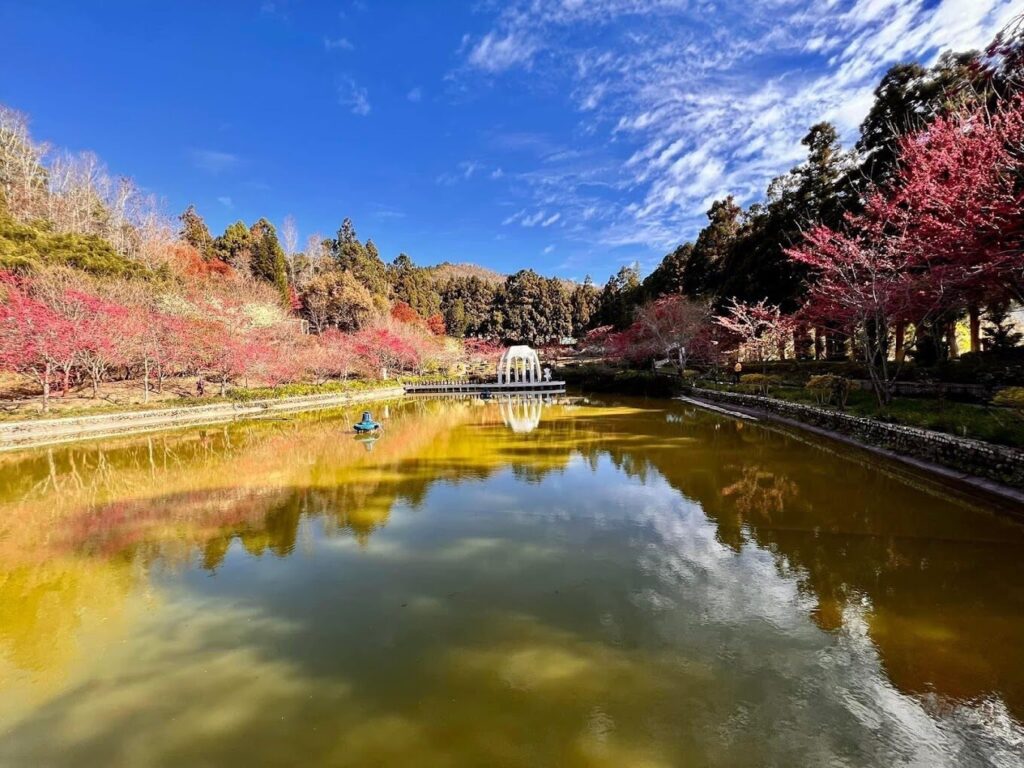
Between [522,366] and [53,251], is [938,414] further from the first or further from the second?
[53,251]

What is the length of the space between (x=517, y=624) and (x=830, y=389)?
42.9 feet

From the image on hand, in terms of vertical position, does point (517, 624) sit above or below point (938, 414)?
below

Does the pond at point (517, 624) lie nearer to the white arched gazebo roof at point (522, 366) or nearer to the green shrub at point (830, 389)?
the green shrub at point (830, 389)

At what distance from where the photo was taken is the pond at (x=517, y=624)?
2.55 metres

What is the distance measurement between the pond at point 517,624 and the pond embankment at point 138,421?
22.9 feet

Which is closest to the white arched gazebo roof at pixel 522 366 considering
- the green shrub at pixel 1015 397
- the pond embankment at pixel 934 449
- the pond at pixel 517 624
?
the pond embankment at pixel 934 449

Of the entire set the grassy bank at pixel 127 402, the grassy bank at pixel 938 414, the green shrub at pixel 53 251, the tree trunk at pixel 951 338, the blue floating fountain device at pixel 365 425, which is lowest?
the blue floating fountain device at pixel 365 425

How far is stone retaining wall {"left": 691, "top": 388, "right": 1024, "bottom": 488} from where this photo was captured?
20.9ft

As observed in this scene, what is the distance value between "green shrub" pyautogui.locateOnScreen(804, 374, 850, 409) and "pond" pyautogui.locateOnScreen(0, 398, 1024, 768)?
15.1 feet

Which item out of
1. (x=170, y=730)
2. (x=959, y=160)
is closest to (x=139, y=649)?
(x=170, y=730)

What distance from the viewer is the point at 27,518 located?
664cm

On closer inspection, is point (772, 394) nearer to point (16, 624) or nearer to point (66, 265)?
point (16, 624)

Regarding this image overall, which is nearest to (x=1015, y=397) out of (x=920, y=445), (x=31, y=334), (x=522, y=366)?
(x=920, y=445)

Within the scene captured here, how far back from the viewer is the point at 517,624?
12.0ft
